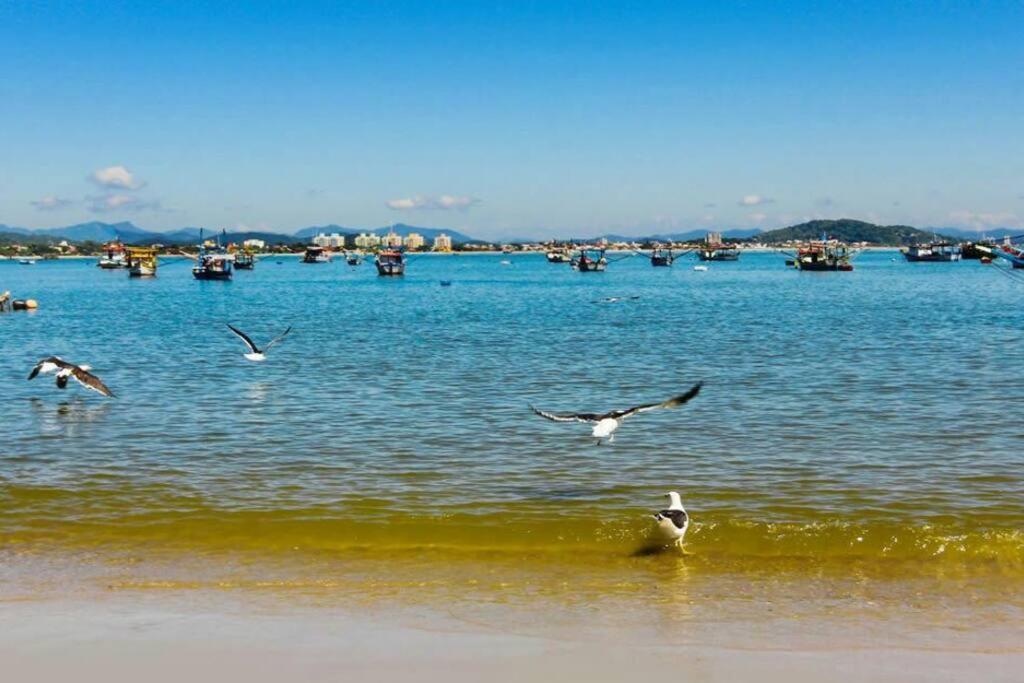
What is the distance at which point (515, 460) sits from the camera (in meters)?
19.9

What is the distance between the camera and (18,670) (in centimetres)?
927

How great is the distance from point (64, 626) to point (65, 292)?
117 m

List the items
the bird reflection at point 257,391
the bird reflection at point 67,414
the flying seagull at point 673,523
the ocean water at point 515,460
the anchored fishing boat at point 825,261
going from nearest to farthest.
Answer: the flying seagull at point 673,523 → the ocean water at point 515,460 → the bird reflection at point 67,414 → the bird reflection at point 257,391 → the anchored fishing boat at point 825,261

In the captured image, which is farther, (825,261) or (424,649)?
(825,261)

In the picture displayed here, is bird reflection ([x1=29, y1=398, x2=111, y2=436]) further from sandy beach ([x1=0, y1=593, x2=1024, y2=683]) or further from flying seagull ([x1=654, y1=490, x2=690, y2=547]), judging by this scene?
flying seagull ([x1=654, y1=490, x2=690, y2=547])

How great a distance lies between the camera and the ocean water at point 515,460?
46.4ft

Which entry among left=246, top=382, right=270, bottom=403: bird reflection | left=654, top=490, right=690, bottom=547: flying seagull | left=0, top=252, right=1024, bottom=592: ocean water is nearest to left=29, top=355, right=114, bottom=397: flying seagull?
→ left=0, top=252, right=1024, bottom=592: ocean water

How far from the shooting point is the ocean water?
14148 mm

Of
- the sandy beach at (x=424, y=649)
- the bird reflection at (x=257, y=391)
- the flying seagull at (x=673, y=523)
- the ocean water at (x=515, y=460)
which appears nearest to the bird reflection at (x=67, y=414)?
the ocean water at (x=515, y=460)

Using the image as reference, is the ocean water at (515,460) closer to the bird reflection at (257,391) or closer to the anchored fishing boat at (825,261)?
the bird reflection at (257,391)

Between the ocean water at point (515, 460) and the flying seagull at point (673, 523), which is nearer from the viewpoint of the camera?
the flying seagull at point (673, 523)

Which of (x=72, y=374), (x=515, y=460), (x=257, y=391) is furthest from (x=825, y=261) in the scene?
(x=515, y=460)

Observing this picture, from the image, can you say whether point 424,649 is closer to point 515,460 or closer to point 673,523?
point 673,523

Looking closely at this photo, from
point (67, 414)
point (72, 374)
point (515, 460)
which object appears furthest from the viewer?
point (72, 374)
